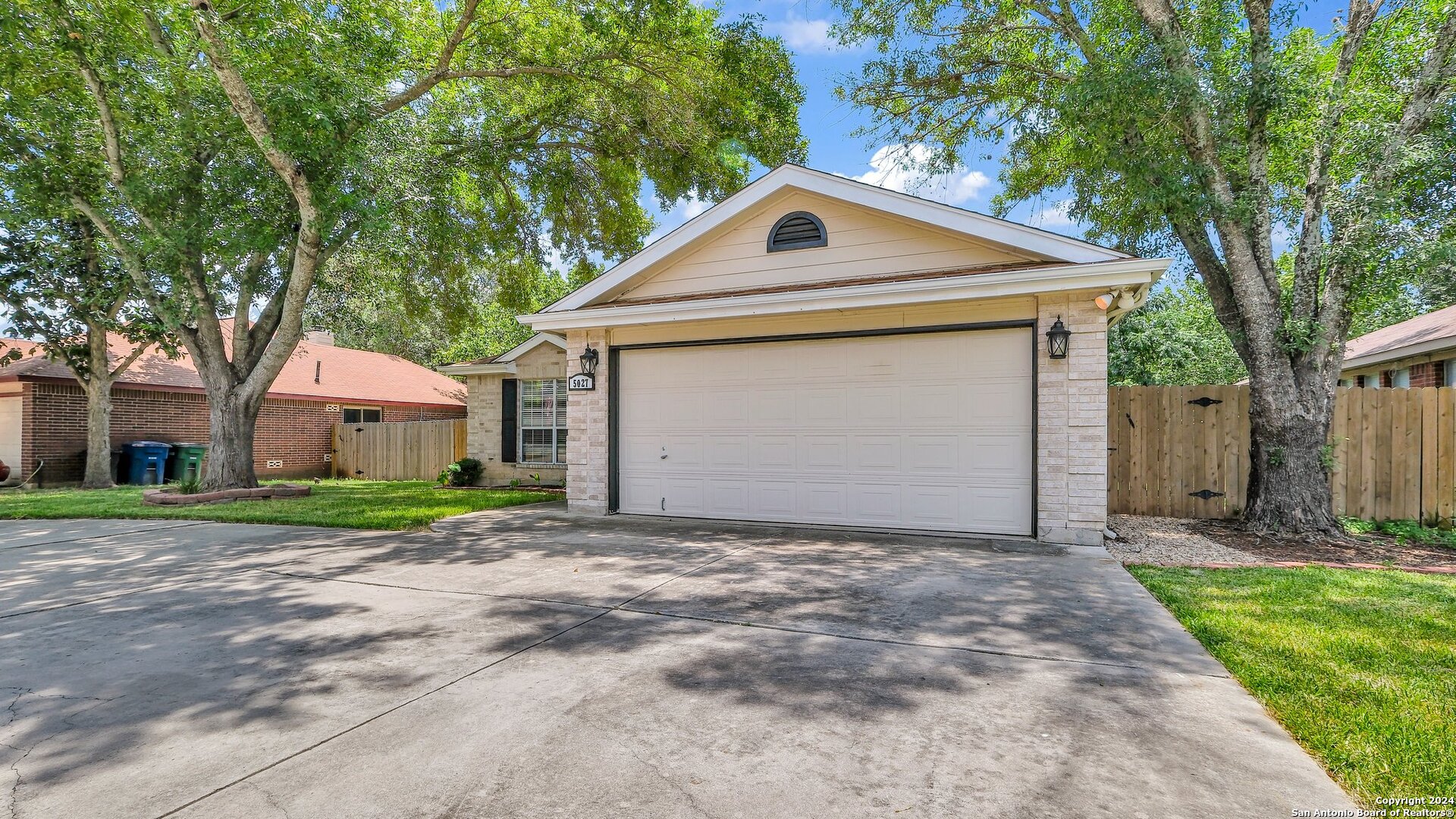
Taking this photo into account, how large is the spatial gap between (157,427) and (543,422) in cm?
1048

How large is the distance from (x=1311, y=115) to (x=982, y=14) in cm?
453

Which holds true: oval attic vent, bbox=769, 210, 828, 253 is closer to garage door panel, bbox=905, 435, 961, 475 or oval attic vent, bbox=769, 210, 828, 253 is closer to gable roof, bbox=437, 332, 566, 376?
garage door panel, bbox=905, 435, 961, 475

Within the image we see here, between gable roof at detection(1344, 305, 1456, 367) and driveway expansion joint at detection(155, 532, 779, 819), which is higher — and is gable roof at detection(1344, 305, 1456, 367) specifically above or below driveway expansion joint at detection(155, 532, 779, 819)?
above

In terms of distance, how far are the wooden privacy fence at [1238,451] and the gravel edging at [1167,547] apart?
2.04 ft

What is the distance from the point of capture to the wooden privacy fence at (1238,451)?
27.4ft

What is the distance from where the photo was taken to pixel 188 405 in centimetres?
1748

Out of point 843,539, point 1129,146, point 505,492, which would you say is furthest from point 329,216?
point 1129,146

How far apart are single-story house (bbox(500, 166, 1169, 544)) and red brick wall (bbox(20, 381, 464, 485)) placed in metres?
12.1

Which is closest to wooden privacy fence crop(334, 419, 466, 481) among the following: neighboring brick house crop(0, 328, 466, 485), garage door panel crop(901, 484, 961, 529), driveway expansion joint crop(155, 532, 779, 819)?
neighboring brick house crop(0, 328, 466, 485)

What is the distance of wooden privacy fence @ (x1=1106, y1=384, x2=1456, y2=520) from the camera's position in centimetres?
836

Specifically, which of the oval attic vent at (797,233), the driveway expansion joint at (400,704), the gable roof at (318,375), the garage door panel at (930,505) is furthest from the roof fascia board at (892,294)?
the gable roof at (318,375)

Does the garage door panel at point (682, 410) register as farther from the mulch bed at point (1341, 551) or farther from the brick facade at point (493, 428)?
the mulch bed at point (1341, 551)

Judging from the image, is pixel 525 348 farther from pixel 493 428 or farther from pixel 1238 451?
pixel 1238 451

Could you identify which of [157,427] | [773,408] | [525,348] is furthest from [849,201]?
[157,427]
